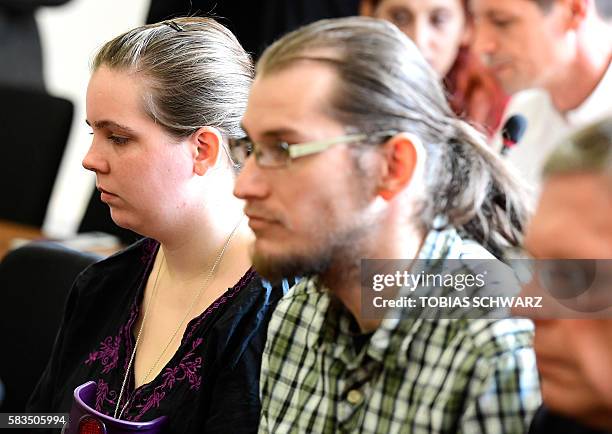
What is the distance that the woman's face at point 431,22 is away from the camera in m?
2.78

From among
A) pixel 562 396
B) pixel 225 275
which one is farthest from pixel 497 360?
pixel 225 275

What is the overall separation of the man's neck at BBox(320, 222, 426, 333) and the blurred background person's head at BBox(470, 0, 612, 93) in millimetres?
1165

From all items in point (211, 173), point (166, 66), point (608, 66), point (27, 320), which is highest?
point (608, 66)

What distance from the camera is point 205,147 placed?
1686 millimetres

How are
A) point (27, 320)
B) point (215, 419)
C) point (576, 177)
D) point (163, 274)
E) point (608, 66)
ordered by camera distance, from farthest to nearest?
point (608, 66) < point (27, 320) < point (163, 274) < point (215, 419) < point (576, 177)

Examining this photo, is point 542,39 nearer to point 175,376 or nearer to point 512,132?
point 512,132

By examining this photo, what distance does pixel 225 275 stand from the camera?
1698 mm

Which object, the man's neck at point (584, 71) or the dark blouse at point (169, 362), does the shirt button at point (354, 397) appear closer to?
the dark blouse at point (169, 362)

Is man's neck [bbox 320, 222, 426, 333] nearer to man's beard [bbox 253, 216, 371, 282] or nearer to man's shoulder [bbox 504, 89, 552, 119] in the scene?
man's beard [bbox 253, 216, 371, 282]

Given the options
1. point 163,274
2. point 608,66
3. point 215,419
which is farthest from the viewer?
point 608,66

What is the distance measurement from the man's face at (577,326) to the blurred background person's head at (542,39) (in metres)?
1.32

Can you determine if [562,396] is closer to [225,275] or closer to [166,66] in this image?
[225,275]

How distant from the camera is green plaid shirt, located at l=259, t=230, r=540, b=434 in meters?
1.14

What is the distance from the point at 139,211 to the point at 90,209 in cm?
130
